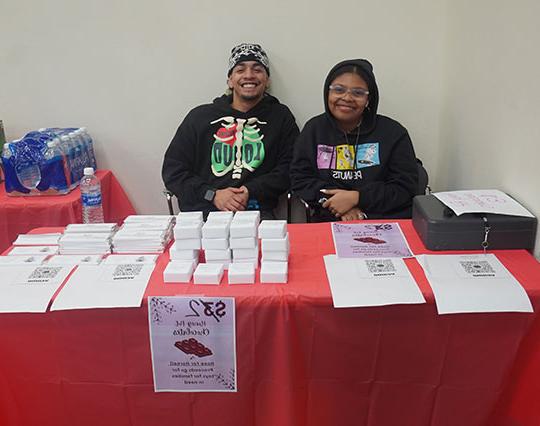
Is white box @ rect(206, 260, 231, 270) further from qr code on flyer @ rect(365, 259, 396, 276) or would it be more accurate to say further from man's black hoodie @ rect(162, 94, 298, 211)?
man's black hoodie @ rect(162, 94, 298, 211)

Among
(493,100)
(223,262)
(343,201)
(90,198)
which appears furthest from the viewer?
(90,198)

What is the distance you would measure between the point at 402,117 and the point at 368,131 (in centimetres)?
51

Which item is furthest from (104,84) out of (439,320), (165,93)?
(439,320)

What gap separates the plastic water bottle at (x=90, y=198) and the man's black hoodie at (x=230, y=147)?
35 centimetres

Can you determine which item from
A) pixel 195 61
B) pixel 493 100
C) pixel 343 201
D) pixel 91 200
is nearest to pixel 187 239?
pixel 343 201

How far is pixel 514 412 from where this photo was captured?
142 centimetres

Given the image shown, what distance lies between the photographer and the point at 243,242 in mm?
1390

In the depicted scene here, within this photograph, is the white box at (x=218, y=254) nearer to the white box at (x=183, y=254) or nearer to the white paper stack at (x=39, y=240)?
the white box at (x=183, y=254)

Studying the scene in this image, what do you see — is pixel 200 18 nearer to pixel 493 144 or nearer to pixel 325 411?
pixel 493 144

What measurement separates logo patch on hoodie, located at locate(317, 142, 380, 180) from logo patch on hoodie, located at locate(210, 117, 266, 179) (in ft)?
1.33

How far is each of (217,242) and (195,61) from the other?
151 centimetres

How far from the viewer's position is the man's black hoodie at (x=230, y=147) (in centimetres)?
251

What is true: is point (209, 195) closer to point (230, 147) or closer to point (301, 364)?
point (230, 147)

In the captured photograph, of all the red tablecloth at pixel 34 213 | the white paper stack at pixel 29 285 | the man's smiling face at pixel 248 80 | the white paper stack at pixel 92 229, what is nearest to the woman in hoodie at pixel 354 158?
the man's smiling face at pixel 248 80
